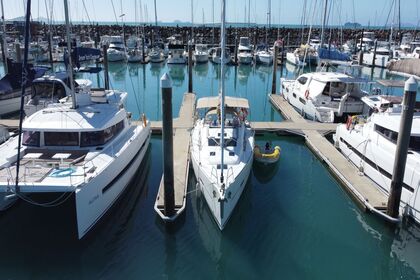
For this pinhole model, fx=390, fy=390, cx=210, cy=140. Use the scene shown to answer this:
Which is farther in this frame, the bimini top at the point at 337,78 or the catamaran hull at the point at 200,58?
the catamaran hull at the point at 200,58

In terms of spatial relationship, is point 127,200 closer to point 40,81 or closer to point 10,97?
point 40,81

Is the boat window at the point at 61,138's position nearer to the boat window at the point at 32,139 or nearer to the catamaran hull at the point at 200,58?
the boat window at the point at 32,139

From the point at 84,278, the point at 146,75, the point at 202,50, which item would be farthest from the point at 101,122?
the point at 202,50

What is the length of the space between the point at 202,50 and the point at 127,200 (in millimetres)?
43171

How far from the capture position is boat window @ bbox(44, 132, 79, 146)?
43.8ft

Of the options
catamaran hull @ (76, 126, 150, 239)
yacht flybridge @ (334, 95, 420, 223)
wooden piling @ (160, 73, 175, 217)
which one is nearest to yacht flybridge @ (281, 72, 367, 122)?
yacht flybridge @ (334, 95, 420, 223)

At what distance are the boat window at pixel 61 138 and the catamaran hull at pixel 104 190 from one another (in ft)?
5.62

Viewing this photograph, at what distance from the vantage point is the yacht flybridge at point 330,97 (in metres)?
22.0

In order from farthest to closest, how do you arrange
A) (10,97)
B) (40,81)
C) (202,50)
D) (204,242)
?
(202,50) < (10,97) < (40,81) < (204,242)

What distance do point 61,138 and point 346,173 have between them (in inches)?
420

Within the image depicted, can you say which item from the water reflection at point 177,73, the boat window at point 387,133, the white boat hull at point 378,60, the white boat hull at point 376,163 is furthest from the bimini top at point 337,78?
the white boat hull at point 378,60

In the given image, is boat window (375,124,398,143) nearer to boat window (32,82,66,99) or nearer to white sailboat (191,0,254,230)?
white sailboat (191,0,254,230)

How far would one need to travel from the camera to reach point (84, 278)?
10211 mm

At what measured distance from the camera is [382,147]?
47.0 ft
